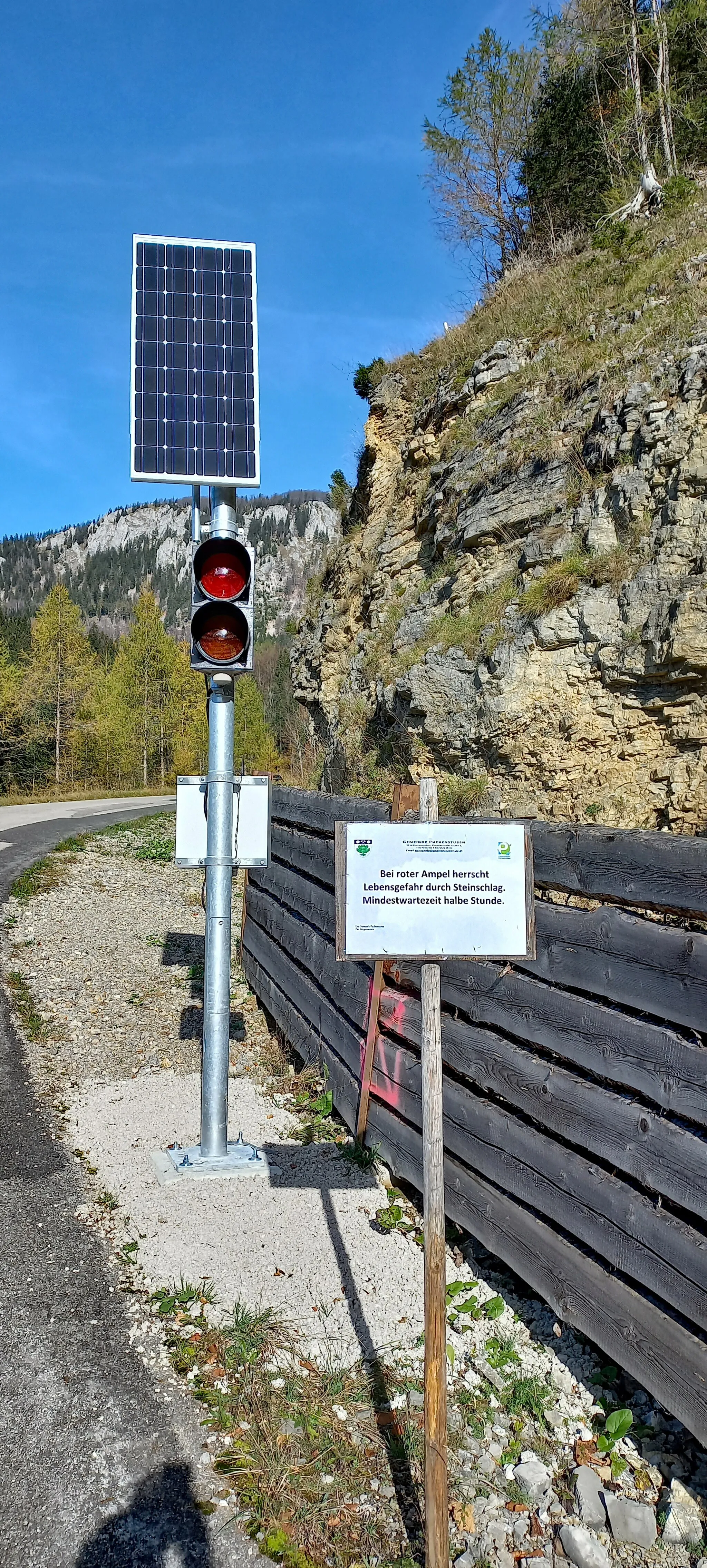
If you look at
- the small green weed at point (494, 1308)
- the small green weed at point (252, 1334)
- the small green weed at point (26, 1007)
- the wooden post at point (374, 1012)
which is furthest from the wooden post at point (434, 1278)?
the small green weed at point (26, 1007)

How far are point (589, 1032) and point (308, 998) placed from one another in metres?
3.61

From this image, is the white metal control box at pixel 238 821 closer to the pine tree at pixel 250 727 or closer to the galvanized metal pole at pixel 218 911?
the galvanized metal pole at pixel 218 911

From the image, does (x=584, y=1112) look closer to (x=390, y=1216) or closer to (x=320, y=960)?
(x=390, y=1216)

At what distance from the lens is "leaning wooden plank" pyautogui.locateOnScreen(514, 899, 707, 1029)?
108 inches

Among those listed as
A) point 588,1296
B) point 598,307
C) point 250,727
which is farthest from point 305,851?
point 250,727

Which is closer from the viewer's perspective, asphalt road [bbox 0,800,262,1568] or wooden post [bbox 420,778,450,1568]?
wooden post [bbox 420,778,450,1568]

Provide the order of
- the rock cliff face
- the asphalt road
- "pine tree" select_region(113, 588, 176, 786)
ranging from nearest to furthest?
1. the asphalt road
2. the rock cliff face
3. "pine tree" select_region(113, 588, 176, 786)

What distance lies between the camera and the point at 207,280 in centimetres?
569

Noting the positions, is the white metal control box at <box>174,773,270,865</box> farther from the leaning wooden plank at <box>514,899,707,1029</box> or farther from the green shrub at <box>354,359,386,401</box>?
the green shrub at <box>354,359,386,401</box>

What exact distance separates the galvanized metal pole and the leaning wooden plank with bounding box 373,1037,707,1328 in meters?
1.03

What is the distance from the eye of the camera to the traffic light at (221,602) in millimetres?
4902

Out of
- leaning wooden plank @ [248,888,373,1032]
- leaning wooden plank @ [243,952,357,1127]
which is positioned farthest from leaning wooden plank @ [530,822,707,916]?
leaning wooden plank @ [243,952,357,1127]

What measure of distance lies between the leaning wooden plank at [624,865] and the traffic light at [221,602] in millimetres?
2028

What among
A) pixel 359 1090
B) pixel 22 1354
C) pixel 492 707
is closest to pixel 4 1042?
pixel 359 1090
